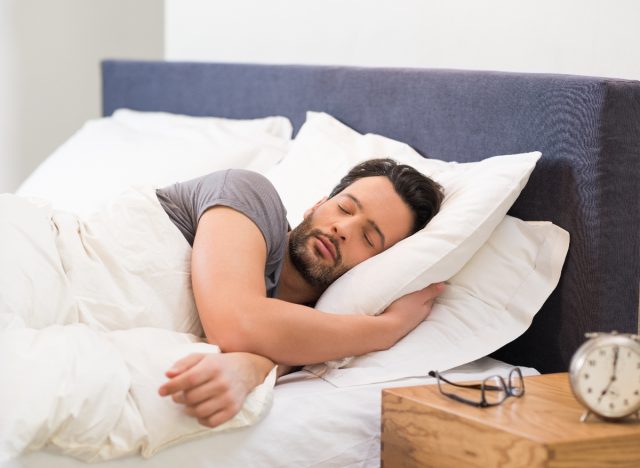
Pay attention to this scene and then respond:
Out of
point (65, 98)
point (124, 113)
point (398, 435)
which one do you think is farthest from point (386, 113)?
point (65, 98)

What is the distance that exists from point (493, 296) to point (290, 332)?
45 centimetres

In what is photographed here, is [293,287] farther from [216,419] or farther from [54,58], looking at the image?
[54,58]

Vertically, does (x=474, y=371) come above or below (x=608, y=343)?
below

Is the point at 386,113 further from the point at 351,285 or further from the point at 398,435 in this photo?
the point at 398,435

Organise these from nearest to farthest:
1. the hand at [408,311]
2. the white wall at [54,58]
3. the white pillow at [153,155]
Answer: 1. the hand at [408,311]
2. the white pillow at [153,155]
3. the white wall at [54,58]

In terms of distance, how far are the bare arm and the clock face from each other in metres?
0.46

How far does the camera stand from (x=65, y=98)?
4.52 m

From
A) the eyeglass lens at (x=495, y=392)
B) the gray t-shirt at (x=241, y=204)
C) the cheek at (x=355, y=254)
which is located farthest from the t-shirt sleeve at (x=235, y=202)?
the eyeglass lens at (x=495, y=392)

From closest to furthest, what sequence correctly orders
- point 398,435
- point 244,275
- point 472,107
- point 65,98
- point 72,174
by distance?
point 398,435
point 244,275
point 472,107
point 72,174
point 65,98

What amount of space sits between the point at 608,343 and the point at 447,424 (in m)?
0.27

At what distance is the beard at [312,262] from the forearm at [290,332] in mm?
169

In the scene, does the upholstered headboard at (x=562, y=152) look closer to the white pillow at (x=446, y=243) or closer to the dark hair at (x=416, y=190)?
the white pillow at (x=446, y=243)

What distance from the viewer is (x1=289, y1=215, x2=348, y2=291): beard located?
6.09 feet

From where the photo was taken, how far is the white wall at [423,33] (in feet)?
6.58
